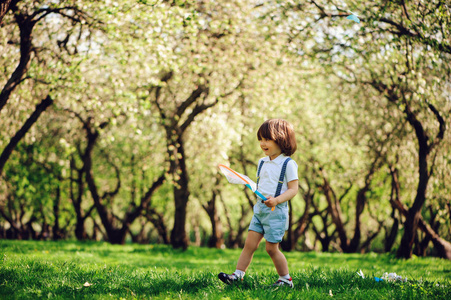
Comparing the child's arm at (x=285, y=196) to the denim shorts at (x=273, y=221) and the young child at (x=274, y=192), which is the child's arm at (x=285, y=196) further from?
the denim shorts at (x=273, y=221)

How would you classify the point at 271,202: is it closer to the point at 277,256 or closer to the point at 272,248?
the point at 272,248

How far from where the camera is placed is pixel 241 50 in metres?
11.4

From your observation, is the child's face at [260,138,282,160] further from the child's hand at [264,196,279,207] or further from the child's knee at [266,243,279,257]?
the child's knee at [266,243,279,257]

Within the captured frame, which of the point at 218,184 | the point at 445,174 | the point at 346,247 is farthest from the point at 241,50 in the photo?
the point at 346,247

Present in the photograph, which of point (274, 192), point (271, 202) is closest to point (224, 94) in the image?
point (274, 192)

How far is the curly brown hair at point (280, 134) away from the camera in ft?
15.5

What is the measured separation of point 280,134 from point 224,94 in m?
6.88

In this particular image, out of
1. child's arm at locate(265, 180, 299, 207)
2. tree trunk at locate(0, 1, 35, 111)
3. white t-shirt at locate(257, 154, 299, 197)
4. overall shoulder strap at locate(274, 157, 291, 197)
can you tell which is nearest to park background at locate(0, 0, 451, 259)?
tree trunk at locate(0, 1, 35, 111)

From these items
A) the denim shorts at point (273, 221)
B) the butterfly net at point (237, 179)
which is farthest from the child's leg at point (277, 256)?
the butterfly net at point (237, 179)

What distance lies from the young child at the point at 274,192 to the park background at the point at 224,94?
486cm

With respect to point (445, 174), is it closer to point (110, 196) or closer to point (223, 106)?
point (223, 106)

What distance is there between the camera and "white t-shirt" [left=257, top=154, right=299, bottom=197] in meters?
4.65

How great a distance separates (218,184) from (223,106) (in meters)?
6.96

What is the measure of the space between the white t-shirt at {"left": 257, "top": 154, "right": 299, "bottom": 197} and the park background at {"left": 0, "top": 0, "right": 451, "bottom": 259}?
500 centimetres
